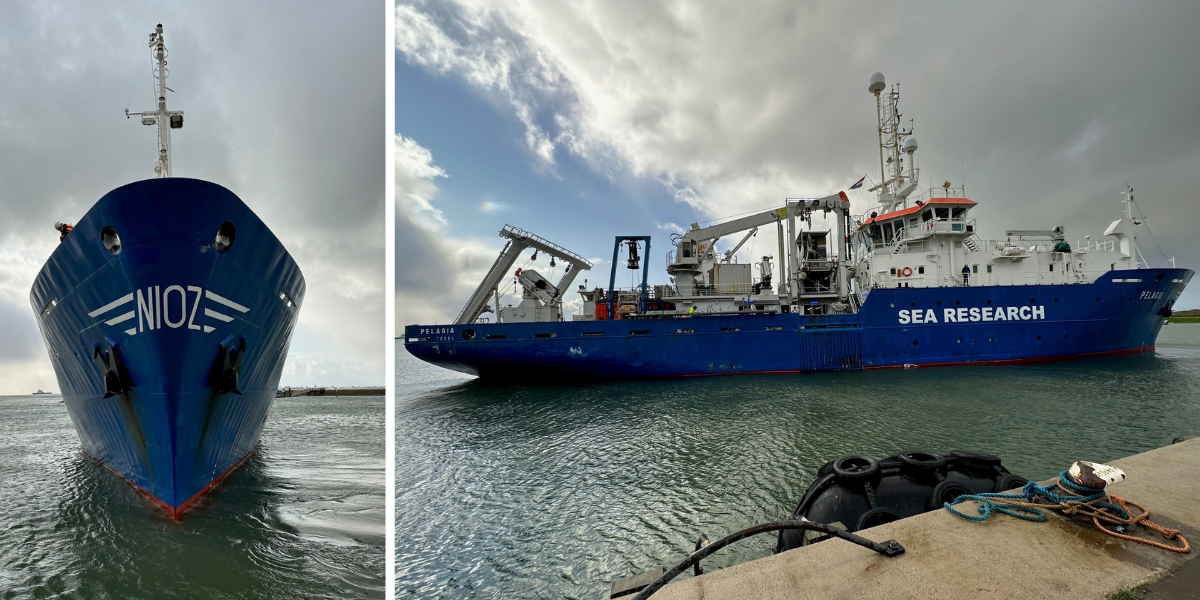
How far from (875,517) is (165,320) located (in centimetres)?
789

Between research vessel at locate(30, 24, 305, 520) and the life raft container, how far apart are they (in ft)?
23.9

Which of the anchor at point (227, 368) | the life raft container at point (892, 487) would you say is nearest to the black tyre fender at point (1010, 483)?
the life raft container at point (892, 487)

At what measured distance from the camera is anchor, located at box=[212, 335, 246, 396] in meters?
6.39

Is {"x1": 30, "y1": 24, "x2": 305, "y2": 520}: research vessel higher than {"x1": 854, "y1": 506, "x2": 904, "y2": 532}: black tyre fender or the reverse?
higher

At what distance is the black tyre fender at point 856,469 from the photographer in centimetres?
335

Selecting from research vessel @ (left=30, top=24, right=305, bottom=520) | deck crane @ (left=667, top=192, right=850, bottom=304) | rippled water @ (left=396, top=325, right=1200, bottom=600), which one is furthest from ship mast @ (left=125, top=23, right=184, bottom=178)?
deck crane @ (left=667, top=192, right=850, bottom=304)

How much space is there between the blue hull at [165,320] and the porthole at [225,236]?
44 mm

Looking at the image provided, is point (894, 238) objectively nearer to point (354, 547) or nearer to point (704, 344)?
point (704, 344)

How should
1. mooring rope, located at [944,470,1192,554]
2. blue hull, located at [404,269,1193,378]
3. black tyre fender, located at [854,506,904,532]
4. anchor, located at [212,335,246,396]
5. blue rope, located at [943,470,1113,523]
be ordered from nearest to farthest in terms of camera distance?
mooring rope, located at [944,470,1192,554] < blue rope, located at [943,470,1113,523] < black tyre fender, located at [854,506,904,532] < anchor, located at [212,335,246,396] < blue hull, located at [404,269,1193,378]

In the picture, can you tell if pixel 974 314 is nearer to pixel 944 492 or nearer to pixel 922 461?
pixel 922 461

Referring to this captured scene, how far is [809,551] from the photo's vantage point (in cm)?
214

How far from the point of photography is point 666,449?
7.41 metres

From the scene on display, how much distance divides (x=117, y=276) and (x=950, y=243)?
2262cm

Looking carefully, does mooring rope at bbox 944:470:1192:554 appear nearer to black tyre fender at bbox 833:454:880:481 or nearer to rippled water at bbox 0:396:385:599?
black tyre fender at bbox 833:454:880:481
